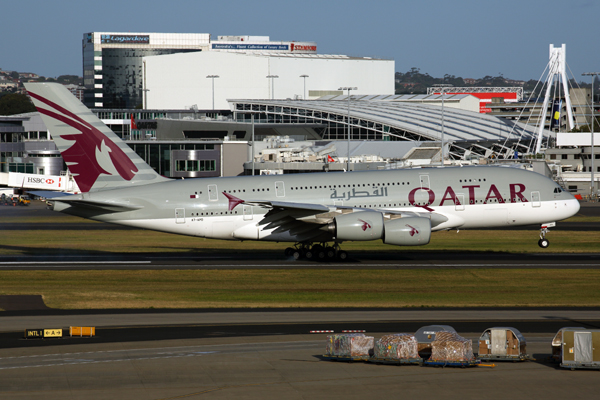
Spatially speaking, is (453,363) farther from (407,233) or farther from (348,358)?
(407,233)

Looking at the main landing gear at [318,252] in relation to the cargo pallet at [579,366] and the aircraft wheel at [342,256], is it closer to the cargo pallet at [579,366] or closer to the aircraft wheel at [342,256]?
the aircraft wheel at [342,256]

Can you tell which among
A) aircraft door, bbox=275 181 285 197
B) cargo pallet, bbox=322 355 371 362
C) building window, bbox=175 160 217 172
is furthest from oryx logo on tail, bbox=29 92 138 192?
building window, bbox=175 160 217 172

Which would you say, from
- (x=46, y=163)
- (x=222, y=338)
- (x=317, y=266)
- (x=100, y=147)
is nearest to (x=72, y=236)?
(x=100, y=147)

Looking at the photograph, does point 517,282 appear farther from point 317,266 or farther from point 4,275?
point 4,275

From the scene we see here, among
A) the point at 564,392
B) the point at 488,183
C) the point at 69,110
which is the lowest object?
the point at 564,392

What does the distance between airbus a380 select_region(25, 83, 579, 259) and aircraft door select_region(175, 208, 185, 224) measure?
0.20 feet

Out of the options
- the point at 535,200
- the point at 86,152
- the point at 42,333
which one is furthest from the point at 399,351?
the point at 86,152

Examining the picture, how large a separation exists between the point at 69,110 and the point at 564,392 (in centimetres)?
3285

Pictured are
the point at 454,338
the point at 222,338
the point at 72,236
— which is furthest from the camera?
the point at 72,236

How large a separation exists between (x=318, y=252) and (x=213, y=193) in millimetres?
7477

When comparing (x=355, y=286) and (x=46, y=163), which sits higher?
(x=46, y=163)

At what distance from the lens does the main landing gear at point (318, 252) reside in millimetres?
41438

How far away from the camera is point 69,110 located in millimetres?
40250

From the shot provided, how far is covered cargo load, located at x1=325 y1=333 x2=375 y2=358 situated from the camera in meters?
19.8
